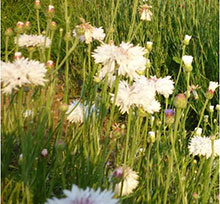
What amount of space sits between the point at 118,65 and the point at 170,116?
25 cm

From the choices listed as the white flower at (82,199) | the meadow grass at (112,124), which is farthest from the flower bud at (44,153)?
the white flower at (82,199)

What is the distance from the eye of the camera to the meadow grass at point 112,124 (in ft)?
3.51

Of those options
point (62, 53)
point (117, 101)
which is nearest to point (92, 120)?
point (117, 101)

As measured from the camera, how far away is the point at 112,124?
2.26m

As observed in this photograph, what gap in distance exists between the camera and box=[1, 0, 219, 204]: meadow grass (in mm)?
1068

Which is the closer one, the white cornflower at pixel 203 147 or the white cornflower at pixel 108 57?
the white cornflower at pixel 108 57

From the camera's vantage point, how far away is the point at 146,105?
1121 mm

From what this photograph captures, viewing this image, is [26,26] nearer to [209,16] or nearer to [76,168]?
[76,168]

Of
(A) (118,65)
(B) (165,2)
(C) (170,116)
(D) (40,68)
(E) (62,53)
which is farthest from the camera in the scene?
(E) (62,53)

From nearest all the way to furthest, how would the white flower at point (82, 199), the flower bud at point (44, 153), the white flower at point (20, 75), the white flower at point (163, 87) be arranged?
the white flower at point (82, 199) → the white flower at point (20, 75) → the flower bud at point (44, 153) → the white flower at point (163, 87)

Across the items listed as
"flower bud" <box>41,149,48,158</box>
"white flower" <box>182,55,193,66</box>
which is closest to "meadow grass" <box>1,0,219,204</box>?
"flower bud" <box>41,149,48,158</box>

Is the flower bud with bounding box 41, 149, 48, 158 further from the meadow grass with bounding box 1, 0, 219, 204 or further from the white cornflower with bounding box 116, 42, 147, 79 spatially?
the white cornflower with bounding box 116, 42, 147, 79

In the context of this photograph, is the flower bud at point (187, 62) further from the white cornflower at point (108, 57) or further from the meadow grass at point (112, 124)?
the white cornflower at point (108, 57)

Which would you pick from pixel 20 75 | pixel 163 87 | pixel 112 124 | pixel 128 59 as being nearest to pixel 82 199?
pixel 20 75
